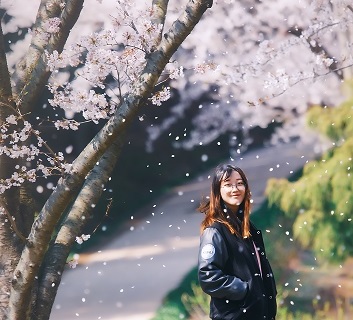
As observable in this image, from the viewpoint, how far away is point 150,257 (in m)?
3.82

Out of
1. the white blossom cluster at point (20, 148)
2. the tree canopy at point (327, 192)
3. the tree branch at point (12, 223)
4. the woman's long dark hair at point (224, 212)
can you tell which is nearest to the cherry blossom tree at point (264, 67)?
the tree canopy at point (327, 192)

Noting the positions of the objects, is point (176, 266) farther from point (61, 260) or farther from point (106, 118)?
point (106, 118)

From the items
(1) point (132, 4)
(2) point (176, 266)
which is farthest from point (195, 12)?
(2) point (176, 266)

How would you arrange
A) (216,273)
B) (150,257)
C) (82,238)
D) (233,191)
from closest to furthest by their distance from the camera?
(216,273), (233,191), (82,238), (150,257)

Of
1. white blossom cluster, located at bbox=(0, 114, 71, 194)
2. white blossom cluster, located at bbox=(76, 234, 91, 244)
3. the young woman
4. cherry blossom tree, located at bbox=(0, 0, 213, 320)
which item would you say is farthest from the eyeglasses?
white blossom cluster, located at bbox=(76, 234, 91, 244)

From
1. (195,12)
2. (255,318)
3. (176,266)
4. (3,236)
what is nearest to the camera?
(255,318)

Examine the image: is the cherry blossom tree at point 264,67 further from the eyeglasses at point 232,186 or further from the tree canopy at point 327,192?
the eyeglasses at point 232,186

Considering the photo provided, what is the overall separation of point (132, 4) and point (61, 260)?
1.38 m

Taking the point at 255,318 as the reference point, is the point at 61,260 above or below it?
above

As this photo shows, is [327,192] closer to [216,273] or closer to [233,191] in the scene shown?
[233,191]

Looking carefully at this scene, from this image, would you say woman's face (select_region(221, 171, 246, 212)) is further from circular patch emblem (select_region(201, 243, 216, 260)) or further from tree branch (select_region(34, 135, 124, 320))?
tree branch (select_region(34, 135, 124, 320))

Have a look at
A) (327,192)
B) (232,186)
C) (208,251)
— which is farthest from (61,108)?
(208,251)

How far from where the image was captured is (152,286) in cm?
380

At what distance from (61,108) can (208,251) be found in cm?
187
